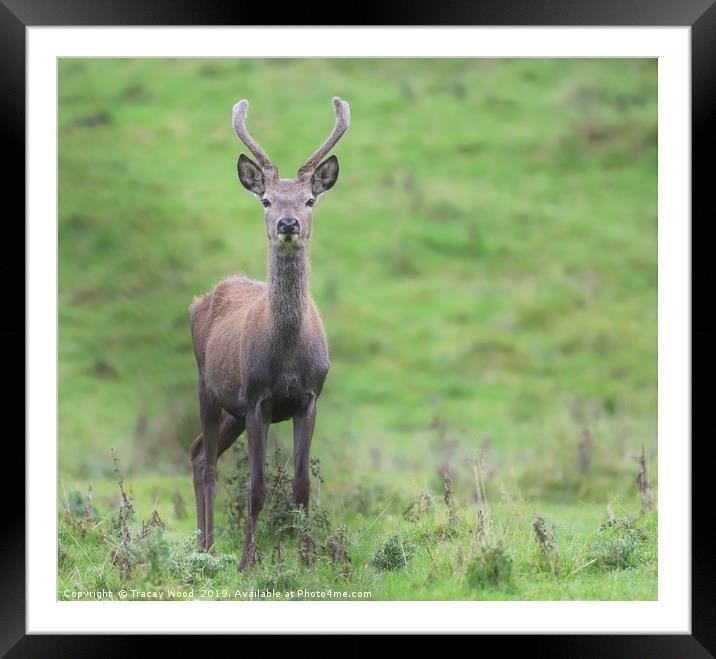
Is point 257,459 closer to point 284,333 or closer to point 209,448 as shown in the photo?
point 284,333

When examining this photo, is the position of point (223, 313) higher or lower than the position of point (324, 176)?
lower

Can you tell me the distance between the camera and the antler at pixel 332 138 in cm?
881

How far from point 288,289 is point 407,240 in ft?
34.4

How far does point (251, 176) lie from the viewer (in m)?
8.91

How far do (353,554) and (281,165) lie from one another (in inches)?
390

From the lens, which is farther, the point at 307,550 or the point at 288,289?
the point at 288,289

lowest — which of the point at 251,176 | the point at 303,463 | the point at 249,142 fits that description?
the point at 303,463

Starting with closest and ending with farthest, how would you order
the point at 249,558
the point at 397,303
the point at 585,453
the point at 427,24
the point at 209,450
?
the point at 427,24 → the point at 249,558 → the point at 209,450 → the point at 585,453 → the point at 397,303

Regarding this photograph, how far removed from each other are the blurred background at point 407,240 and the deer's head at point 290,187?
13.4 ft

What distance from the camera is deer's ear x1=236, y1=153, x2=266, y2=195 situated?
883 cm

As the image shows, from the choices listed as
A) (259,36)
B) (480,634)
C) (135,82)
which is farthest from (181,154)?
(480,634)

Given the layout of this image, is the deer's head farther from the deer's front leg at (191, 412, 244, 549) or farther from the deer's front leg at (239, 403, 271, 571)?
the deer's front leg at (191, 412, 244, 549)

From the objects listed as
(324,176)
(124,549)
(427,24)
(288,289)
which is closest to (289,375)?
(288,289)

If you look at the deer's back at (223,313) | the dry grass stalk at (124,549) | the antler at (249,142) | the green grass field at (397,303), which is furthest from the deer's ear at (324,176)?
the dry grass stalk at (124,549)
